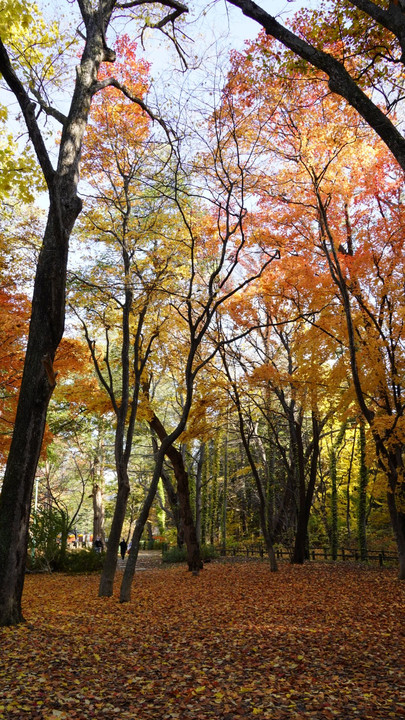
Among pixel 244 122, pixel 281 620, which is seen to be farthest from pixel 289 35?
pixel 281 620

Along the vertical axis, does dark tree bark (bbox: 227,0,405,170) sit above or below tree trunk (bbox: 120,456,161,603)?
above

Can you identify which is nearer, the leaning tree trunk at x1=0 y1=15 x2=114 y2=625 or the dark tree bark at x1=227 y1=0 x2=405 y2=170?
the dark tree bark at x1=227 y1=0 x2=405 y2=170

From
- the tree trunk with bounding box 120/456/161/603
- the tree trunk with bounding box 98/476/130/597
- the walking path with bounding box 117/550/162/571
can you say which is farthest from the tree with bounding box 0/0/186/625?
the walking path with bounding box 117/550/162/571

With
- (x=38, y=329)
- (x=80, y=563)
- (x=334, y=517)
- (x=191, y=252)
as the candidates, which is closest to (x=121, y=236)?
(x=191, y=252)

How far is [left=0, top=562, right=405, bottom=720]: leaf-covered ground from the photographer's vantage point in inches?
130

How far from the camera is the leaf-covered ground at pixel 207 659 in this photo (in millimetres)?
3301

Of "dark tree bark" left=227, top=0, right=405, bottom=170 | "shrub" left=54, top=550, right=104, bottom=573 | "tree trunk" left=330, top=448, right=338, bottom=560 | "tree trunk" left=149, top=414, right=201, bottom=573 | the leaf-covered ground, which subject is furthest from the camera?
"tree trunk" left=330, top=448, right=338, bottom=560

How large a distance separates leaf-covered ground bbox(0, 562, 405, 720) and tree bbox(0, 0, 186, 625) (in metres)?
0.92

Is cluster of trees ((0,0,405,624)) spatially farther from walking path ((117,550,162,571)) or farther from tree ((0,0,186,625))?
walking path ((117,550,162,571))

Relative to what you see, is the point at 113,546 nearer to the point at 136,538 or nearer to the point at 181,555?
the point at 136,538

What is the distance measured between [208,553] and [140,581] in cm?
702

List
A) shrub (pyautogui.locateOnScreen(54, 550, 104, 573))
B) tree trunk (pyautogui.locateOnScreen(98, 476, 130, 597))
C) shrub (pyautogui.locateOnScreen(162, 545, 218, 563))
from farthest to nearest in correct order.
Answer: shrub (pyautogui.locateOnScreen(162, 545, 218, 563))
shrub (pyautogui.locateOnScreen(54, 550, 104, 573))
tree trunk (pyautogui.locateOnScreen(98, 476, 130, 597))

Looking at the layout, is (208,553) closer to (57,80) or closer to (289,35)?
(57,80)

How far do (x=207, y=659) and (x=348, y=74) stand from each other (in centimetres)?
523
